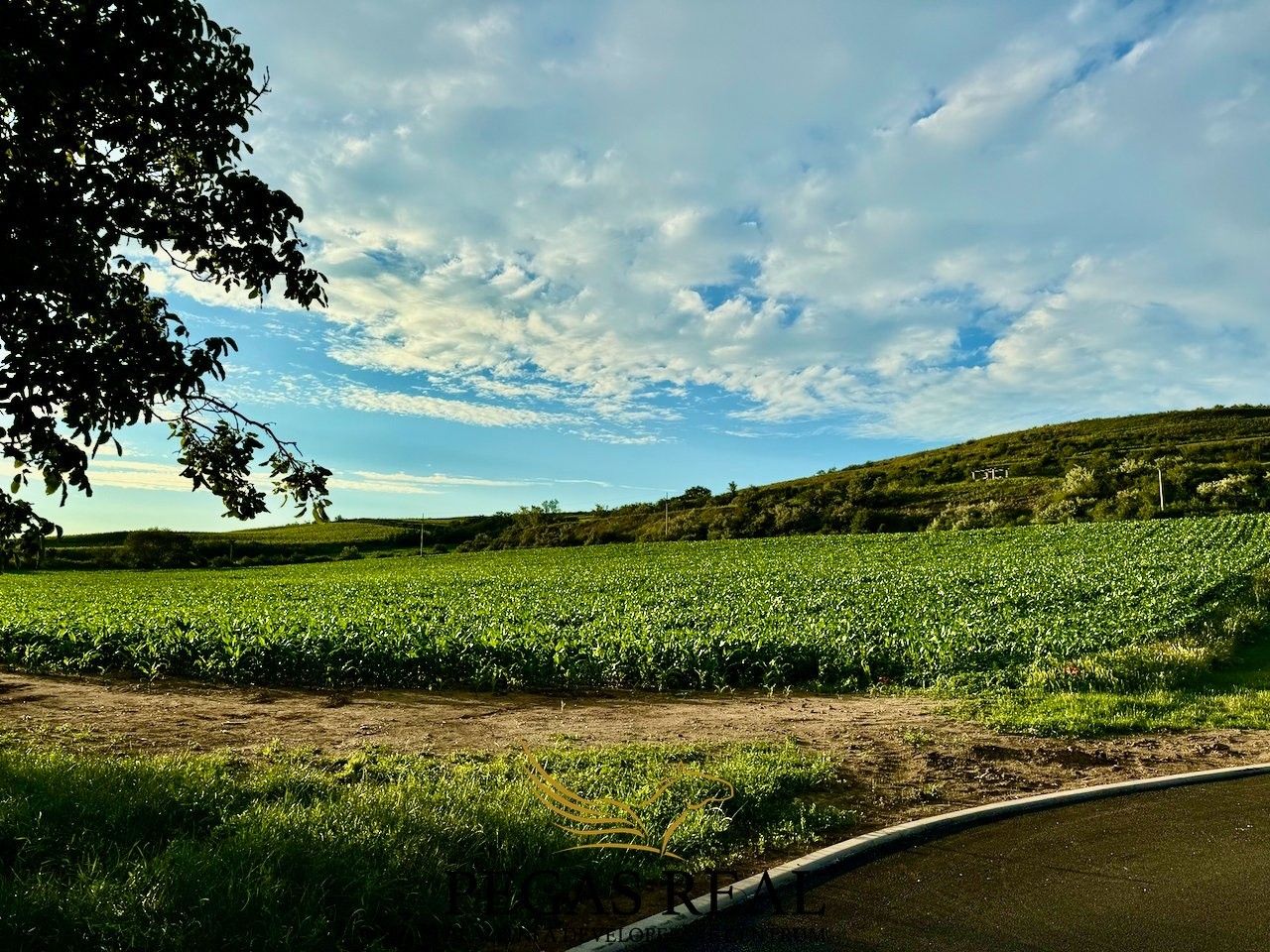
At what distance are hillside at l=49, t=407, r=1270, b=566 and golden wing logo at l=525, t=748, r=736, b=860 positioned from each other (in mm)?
60549

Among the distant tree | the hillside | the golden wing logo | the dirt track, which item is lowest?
the dirt track

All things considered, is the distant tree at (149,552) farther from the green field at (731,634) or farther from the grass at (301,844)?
the grass at (301,844)

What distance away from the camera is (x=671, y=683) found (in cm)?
1416

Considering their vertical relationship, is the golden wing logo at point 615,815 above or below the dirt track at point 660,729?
above

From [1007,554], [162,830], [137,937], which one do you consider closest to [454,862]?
[137,937]

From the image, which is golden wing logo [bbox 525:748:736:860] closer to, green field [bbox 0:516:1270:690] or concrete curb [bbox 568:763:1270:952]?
concrete curb [bbox 568:763:1270:952]

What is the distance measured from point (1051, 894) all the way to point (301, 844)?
4.73 m

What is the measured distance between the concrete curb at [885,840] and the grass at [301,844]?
49 centimetres

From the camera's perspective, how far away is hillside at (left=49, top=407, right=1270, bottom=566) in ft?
203

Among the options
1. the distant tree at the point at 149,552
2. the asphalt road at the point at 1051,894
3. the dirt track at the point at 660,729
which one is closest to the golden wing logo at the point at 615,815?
the asphalt road at the point at 1051,894

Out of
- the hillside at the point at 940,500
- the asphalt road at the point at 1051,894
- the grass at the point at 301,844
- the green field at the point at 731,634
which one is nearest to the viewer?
the grass at the point at 301,844

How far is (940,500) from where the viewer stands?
72625 millimetres

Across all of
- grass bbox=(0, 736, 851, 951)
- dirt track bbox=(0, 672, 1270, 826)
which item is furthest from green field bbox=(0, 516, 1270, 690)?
grass bbox=(0, 736, 851, 951)

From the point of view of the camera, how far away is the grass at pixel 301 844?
410 centimetres
